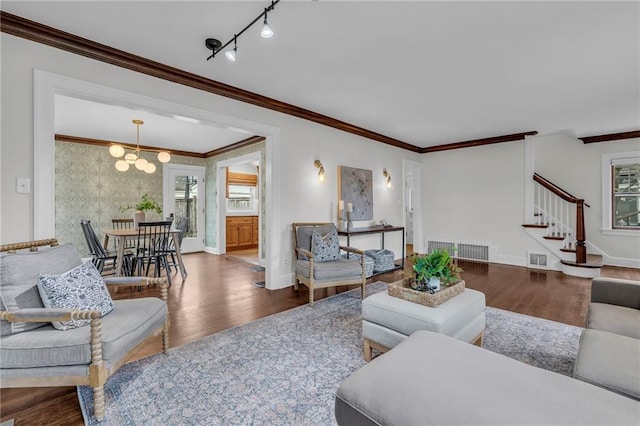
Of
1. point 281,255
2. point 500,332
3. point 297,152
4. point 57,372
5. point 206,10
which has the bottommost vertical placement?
point 500,332

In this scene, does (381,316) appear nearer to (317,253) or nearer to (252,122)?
(317,253)

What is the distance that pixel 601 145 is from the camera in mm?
5586

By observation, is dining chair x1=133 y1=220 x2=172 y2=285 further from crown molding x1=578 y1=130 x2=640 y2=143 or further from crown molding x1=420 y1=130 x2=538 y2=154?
crown molding x1=578 y1=130 x2=640 y2=143

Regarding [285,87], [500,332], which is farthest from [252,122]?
[500,332]

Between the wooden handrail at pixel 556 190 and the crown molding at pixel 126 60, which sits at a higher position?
the crown molding at pixel 126 60

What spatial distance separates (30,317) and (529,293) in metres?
4.93

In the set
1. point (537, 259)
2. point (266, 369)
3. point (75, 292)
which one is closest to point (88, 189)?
point (75, 292)

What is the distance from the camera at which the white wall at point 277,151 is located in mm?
2207

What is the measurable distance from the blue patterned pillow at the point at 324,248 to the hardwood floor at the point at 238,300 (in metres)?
0.50

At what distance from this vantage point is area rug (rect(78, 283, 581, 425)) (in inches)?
64.7

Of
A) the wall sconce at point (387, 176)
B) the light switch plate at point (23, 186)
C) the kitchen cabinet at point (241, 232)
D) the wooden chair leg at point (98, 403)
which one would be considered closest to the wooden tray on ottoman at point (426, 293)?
the wooden chair leg at point (98, 403)

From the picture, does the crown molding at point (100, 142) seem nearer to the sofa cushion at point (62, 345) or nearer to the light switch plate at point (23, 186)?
the light switch plate at point (23, 186)

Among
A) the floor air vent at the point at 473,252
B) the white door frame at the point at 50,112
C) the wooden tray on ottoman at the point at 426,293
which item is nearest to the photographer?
the wooden tray on ottoman at the point at 426,293

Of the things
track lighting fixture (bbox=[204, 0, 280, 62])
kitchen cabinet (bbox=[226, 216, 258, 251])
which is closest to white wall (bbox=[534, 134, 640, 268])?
track lighting fixture (bbox=[204, 0, 280, 62])
